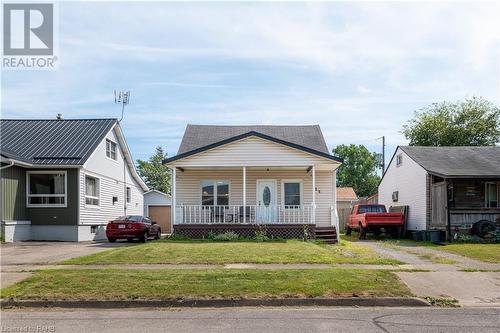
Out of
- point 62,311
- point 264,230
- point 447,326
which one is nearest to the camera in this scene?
point 447,326

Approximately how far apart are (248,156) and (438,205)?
9670 millimetres

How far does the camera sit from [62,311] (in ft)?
26.7

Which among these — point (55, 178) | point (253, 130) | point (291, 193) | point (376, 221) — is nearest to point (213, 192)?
point (291, 193)

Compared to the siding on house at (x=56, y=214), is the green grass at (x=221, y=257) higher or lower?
lower

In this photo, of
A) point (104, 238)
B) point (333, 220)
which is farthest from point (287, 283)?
point (104, 238)

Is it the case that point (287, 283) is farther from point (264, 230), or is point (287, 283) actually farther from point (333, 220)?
point (333, 220)

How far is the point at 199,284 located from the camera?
942cm

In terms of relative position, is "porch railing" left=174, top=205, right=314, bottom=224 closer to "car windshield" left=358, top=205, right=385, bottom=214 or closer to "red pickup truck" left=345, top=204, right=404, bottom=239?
"red pickup truck" left=345, top=204, right=404, bottom=239

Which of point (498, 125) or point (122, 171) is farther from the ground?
point (498, 125)

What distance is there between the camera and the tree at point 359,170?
2783 inches

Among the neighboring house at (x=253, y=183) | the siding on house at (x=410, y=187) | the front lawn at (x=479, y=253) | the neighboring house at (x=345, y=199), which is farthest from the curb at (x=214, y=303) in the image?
the neighboring house at (x=345, y=199)

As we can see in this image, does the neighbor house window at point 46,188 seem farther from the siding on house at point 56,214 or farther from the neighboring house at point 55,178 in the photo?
the siding on house at point 56,214

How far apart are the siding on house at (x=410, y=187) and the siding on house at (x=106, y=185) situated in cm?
1666

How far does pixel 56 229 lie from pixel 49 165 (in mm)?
2933
